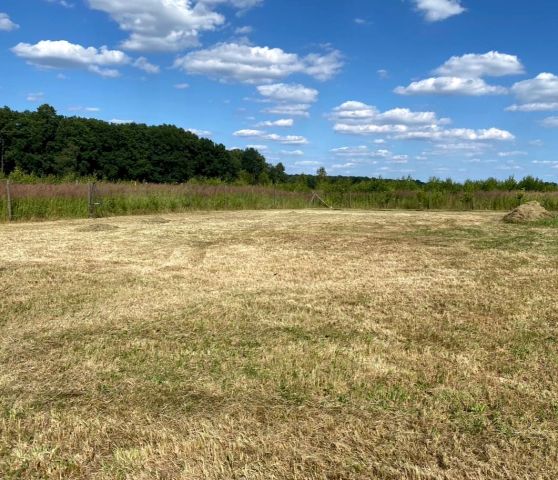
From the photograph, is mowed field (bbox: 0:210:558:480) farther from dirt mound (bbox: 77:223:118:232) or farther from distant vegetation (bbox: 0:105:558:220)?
distant vegetation (bbox: 0:105:558:220)

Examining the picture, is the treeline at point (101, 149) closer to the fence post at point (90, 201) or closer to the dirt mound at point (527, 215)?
the fence post at point (90, 201)

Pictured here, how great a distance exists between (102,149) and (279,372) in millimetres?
67296

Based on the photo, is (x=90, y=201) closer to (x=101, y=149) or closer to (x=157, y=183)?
(x=157, y=183)

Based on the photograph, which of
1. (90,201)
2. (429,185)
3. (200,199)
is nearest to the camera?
(90,201)

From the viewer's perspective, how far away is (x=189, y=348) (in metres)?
3.79

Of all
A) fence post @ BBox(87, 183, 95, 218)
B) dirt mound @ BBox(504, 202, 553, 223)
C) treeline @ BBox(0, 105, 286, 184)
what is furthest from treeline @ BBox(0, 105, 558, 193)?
dirt mound @ BBox(504, 202, 553, 223)

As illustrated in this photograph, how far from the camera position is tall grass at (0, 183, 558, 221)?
15701mm

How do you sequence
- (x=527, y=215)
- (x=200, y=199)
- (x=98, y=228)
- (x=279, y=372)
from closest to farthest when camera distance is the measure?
(x=279, y=372)
(x=98, y=228)
(x=527, y=215)
(x=200, y=199)

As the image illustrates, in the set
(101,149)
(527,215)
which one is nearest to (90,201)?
(527,215)

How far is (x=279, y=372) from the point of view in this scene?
10.8ft

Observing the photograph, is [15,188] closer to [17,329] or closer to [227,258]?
[227,258]

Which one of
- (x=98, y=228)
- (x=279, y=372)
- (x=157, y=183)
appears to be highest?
(x=157, y=183)

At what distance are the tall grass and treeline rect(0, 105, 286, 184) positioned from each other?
25.4 m

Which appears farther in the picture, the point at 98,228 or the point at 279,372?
the point at 98,228
